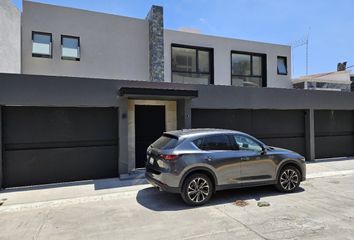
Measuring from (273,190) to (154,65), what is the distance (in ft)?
25.4

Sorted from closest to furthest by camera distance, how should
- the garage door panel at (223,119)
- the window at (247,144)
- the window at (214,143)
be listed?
the window at (214,143), the window at (247,144), the garage door panel at (223,119)

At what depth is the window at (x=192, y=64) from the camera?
43.7 ft

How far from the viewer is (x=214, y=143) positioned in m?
6.62

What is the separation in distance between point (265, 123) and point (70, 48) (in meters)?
8.97

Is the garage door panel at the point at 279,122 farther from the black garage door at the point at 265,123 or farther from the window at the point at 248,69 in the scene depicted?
the window at the point at 248,69

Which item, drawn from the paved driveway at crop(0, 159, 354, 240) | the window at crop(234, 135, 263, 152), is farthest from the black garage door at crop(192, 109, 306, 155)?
the paved driveway at crop(0, 159, 354, 240)

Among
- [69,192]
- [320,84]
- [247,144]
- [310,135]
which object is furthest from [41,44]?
[320,84]

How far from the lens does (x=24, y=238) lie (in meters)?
4.58

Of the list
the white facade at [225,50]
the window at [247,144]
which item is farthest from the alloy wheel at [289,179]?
the white facade at [225,50]

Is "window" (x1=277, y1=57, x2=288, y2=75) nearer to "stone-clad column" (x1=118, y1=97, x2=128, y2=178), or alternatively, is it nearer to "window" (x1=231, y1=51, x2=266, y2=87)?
"window" (x1=231, y1=51, x2=266, y2=87)

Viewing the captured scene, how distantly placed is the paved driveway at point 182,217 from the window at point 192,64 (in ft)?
23.9

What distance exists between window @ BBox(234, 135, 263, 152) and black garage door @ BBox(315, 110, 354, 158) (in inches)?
270

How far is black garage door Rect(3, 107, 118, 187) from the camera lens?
26.0 feet

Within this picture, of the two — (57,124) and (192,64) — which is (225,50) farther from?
(57,124)
